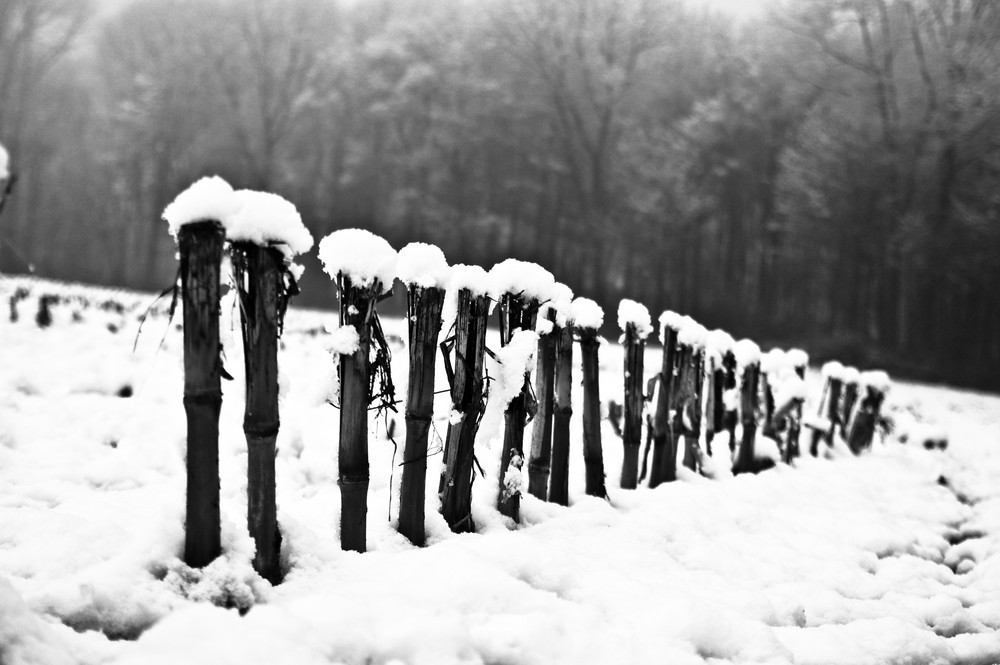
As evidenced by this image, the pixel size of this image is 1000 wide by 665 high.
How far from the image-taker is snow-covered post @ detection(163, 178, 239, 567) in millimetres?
1612

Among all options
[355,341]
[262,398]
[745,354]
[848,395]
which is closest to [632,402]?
[745,354]

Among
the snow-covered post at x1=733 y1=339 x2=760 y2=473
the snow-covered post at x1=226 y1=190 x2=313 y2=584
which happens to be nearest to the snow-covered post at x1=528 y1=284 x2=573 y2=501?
the snow-covered post at x1=226 y1=190 x2=313 y2=584

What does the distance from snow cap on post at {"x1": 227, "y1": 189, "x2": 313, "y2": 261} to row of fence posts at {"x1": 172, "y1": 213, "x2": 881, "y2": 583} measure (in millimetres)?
32

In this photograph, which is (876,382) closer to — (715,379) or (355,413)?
(715,379)

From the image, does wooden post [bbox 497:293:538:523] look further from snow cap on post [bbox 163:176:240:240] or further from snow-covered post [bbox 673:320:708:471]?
snow-covered post [bbox 673:320:708:471]

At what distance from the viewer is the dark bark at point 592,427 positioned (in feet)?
10.5

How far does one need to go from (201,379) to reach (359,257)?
56cm

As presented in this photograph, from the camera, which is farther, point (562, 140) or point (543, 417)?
point (562, 140)

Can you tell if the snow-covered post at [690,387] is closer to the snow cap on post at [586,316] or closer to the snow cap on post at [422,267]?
the snow cap on post at [586,316]

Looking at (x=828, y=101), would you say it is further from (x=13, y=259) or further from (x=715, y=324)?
(x=13, y=259)

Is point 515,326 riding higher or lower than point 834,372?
higher

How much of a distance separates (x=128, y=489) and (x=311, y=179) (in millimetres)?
28320

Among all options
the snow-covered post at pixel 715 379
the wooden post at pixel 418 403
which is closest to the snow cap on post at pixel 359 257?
Result: the wooden post at pixel 418 403

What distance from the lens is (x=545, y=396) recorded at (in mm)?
2965
